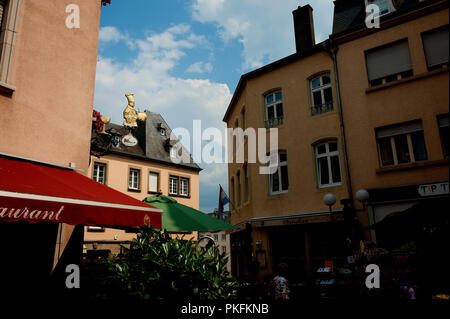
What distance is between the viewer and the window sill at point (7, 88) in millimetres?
6392

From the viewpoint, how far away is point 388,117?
12.1m

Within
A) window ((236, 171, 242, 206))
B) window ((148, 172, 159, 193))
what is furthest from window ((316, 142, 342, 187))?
window ((148, 172, 159, 193))

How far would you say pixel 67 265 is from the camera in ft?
22.5

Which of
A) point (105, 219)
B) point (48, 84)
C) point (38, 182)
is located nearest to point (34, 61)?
point (48, 84)

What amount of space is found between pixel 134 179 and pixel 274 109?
15950 mm

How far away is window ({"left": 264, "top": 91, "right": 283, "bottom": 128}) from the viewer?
15.7 meters

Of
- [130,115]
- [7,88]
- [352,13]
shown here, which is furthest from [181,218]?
[352,13]

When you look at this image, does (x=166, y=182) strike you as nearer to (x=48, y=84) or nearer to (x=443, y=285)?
(x=48, y=84)

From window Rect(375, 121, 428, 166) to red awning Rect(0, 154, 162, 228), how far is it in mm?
9493

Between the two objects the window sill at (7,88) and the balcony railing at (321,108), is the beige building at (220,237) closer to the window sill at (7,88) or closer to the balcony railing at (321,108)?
the window sill at (7,88)

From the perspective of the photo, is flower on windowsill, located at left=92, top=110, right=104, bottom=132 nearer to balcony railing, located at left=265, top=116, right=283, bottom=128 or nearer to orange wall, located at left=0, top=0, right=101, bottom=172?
orange wall, located at left=0, top=0, right=101, bottom=172

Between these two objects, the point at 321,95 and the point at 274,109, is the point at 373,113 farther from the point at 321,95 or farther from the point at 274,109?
the point at 274,109

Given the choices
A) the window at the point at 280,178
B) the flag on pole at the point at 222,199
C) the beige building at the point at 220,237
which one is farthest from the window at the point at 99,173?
the window at the point at 280,178

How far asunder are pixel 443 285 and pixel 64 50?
8.51 metres
